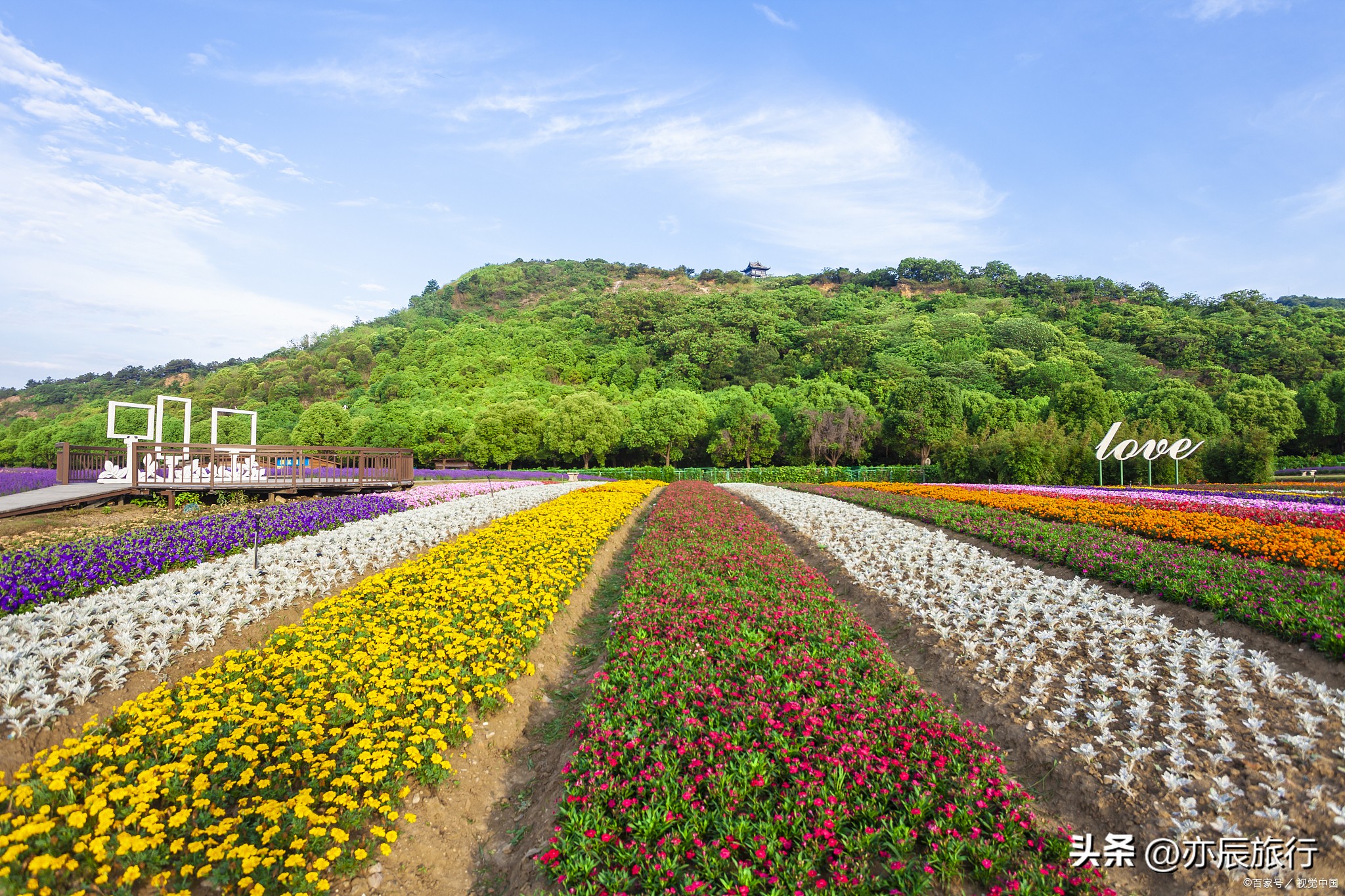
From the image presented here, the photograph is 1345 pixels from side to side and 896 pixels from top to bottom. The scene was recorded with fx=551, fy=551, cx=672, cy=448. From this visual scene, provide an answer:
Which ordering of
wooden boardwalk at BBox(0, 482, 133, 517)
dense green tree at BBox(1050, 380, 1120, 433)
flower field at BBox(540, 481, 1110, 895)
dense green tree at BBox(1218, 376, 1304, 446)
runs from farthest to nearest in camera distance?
dense green tree at BBox(1218, 376, 1304, 446), dense green tree at BBox(1050, 380, 1120, 433), wooden boardwalk at BBox(0, 482, 133, 517), flower field at BBox(540, 481, 1110, 895)

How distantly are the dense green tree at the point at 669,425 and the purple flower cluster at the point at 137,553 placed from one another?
127 ft

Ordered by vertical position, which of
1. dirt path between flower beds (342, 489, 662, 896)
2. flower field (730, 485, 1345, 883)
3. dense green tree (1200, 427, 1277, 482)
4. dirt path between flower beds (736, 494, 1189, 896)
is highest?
dense green tree (1200, 427, 1277, 482)

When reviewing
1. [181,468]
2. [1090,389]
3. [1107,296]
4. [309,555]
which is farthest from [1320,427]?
[181,468]

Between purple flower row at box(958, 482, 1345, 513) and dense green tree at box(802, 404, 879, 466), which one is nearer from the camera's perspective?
purple flower row at box(958, 482, 1345, 513)

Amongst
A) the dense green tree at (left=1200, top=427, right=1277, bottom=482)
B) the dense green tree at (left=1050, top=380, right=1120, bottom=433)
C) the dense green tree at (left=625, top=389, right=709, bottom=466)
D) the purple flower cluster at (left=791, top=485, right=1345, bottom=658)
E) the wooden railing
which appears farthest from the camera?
the dense green tree at (left=625, top=389, right=709, bottom=466)

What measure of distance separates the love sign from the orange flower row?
12.8 m

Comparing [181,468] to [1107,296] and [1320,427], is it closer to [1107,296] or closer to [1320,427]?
[1320,427]

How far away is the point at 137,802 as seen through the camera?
10.8 ft

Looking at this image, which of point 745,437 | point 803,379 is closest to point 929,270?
point 803,379

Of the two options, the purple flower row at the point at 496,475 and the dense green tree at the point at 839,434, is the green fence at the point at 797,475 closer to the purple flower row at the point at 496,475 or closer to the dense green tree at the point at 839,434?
the purple flower row at the point at 496,475

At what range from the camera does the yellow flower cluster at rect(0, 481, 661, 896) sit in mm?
3090

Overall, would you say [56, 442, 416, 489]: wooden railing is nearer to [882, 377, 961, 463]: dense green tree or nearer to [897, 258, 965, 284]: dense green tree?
[882, 377, 961, 463]: dense green tree

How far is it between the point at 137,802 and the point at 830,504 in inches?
690

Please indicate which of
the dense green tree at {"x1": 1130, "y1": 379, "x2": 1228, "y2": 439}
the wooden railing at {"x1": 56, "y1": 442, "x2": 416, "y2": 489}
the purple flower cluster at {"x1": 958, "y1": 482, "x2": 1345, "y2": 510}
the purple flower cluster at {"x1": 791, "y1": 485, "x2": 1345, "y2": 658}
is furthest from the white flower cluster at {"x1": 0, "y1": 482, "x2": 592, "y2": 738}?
the dense green tree at {"x1": 1130, "y1": 379, "x2": 1228, "y2": 439}
